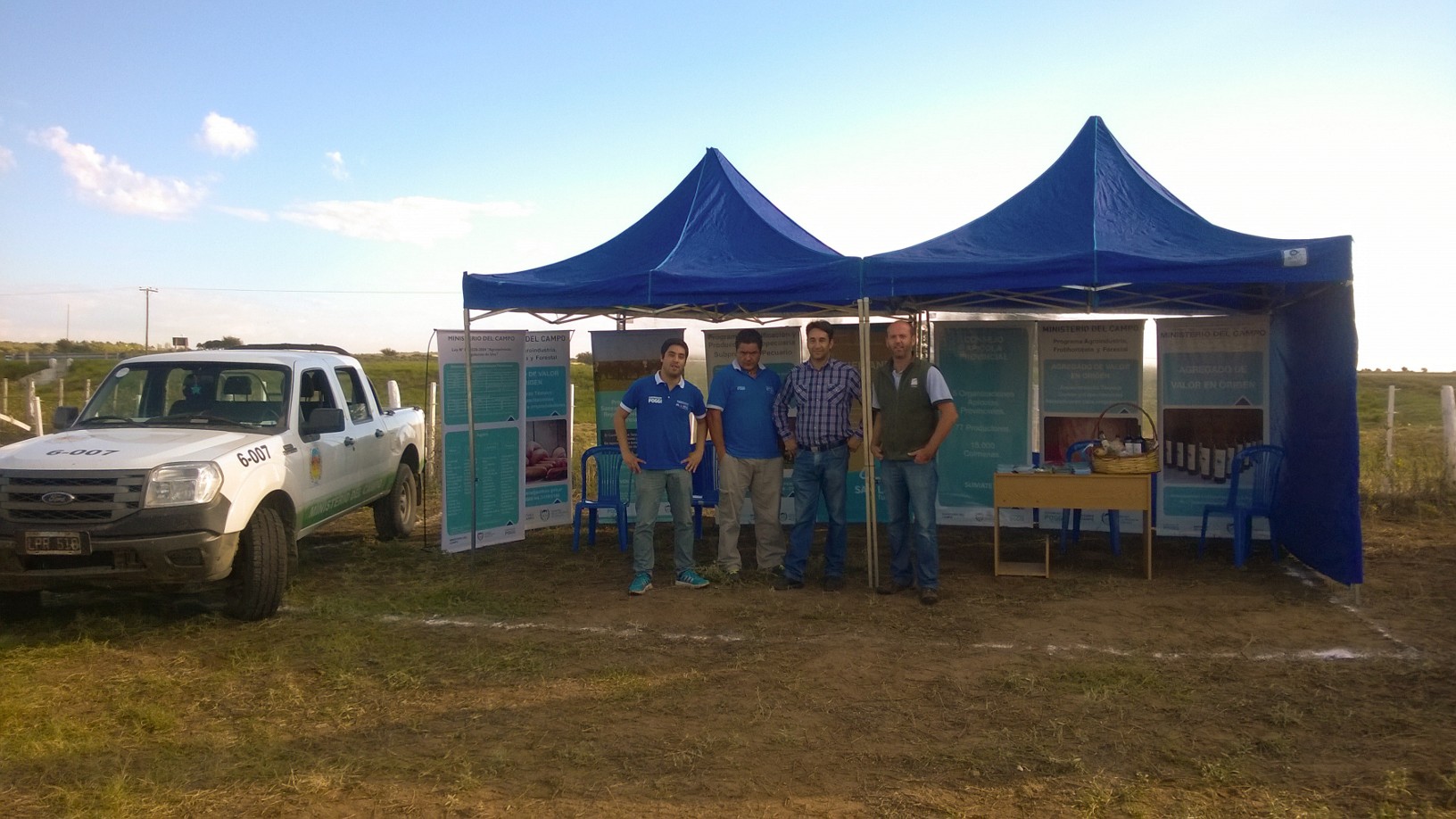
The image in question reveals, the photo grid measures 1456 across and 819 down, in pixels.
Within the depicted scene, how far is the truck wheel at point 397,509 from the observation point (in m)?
9.57

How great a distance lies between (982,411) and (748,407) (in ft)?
10.3

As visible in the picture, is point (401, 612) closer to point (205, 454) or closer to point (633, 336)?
point (205, 454)

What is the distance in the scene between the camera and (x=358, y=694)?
17.1 ft

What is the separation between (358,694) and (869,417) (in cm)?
387

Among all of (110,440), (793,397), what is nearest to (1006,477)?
(793,397)

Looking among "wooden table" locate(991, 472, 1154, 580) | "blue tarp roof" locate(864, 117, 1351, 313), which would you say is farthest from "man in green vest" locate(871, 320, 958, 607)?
"wooden table" locate(991, 472, 1154, 580)

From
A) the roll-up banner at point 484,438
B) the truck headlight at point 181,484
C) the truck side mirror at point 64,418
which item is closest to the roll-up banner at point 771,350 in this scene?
the roll-up banner at point 484,438

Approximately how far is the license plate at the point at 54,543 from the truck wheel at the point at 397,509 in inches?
146

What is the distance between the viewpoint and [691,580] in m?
7.50

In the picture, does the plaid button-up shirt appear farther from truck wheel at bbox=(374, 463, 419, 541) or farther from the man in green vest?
truck wheel at bbox=(374, 463, 419, 541)

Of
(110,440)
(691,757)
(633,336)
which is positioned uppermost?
(633,336)

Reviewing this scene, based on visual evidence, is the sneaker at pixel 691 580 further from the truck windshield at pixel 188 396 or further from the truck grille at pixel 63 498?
the truck grille at pixel 63 498

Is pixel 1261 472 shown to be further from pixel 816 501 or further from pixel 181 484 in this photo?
pixel 181 484

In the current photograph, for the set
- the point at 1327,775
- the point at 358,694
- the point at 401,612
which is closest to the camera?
the point at 1327,775
